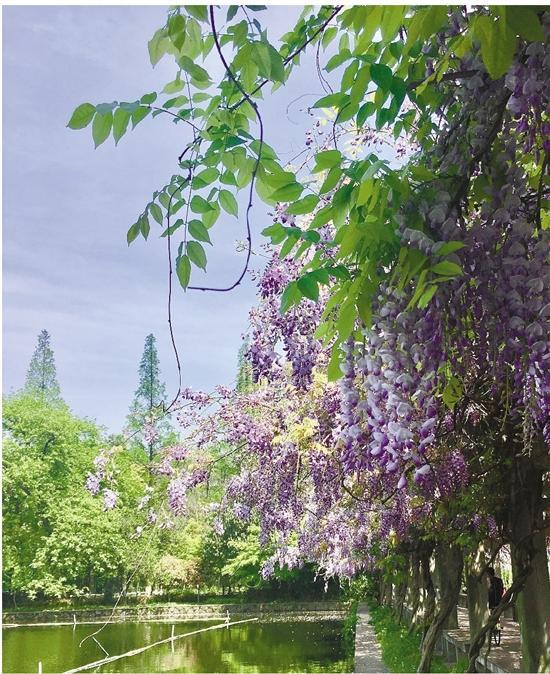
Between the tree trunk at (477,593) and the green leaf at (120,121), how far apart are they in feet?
16.2

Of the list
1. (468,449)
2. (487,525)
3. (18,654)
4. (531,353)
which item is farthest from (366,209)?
(18,654)

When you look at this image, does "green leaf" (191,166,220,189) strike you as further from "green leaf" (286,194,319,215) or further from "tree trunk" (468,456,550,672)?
"tree trunk" (468,456,550,672)

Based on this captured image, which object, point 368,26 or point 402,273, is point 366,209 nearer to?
point 402,273

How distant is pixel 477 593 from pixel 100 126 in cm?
519

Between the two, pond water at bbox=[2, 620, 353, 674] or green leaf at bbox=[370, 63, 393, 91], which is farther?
pond water at bbox=[2, 620, 353, 674]

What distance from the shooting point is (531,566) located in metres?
3.20

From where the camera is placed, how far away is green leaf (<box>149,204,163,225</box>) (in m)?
1.17

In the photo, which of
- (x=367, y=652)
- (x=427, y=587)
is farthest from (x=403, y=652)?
(x=367, y=652)

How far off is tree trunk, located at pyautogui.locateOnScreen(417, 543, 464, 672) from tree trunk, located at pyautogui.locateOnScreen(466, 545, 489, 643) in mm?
103

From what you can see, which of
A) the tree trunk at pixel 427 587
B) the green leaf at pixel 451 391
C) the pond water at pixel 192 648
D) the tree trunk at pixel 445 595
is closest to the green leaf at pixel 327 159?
the green leaf at pixel 451 391

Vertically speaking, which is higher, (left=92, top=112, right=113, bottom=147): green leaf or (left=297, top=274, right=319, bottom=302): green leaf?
(left=92, top=112, right=113, bottom=147): green leaf

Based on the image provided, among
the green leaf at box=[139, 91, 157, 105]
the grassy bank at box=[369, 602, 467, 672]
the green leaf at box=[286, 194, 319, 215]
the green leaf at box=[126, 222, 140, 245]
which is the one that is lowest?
the grassy bank at box=[369, 602, 467, 672]

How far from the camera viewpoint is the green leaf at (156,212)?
117cm

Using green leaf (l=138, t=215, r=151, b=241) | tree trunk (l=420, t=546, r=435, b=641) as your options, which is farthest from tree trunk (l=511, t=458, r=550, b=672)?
tree trunk (l=420, t=546, r=435, b=641)
